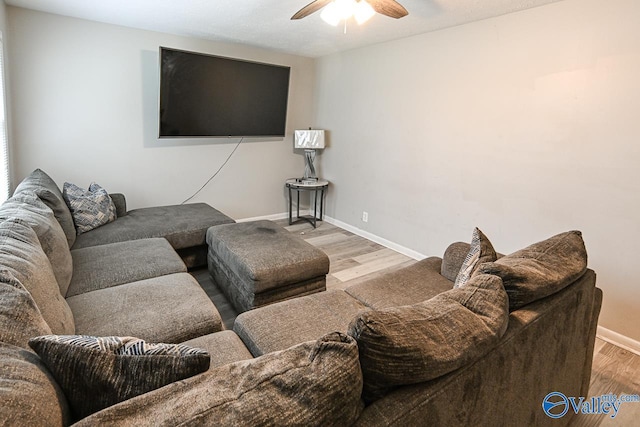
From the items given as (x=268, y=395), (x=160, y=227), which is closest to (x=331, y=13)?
(x=160, y=227)

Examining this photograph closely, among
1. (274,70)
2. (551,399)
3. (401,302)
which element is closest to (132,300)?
(401,302)

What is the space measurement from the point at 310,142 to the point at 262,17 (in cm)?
184

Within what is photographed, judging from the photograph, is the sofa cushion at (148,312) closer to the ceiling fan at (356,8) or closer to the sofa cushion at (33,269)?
the sofa cushion at (33,269)

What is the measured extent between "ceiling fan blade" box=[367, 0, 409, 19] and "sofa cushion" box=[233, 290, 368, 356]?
1790mm

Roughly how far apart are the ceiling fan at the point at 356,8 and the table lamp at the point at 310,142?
2.25m

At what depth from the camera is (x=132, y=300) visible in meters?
1.81

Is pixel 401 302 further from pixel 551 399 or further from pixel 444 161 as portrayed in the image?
pixel 444 161

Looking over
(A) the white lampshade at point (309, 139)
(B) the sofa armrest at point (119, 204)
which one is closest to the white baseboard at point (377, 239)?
(A) the white lampshade at point (309, 139)

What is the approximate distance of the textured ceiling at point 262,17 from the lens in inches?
105

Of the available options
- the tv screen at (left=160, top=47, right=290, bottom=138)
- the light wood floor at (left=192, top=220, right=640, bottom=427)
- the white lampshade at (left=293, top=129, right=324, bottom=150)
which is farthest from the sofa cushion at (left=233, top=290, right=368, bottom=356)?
the white lampshade at (left=293, top=129, right=324, bottom=150)

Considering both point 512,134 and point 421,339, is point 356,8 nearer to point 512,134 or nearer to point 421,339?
point 512,134

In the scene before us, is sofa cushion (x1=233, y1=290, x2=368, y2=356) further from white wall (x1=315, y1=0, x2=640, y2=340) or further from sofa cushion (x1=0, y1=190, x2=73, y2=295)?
white wall (x1=315, y1=0, x2=640, y2=340)

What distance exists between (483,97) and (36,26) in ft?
12.9

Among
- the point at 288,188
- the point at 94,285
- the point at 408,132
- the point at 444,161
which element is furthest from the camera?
the point at 288,188
